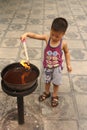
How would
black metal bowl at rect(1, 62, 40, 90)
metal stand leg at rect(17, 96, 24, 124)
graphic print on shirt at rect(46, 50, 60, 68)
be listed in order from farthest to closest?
graphic print on shirt at rect(46, 50, 60, 68) → metal stand leg at rect(17, 96, 24, 124) → black metal bowl at rect(1, 62, 40, 90)

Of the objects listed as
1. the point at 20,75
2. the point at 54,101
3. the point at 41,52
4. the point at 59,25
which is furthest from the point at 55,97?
the point at 41,52

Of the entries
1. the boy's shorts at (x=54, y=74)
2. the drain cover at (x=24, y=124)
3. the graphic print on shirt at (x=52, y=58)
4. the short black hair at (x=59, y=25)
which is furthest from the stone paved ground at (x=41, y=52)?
the short black hair at (x=59, y=25)

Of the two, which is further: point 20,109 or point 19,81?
point 20,109

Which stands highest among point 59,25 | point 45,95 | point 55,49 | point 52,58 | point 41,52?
point 59,25

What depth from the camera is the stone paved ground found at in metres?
2.89

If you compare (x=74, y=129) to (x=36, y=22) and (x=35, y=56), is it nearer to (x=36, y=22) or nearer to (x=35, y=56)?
(x=35, y=56)

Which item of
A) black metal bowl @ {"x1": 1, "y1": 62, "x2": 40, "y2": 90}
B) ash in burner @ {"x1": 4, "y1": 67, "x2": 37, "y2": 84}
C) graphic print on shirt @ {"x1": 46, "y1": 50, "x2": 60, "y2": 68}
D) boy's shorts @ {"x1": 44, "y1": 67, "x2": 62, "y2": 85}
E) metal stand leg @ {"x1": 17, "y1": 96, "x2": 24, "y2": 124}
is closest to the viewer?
black metal bowl @ {"x1": 1, "y1": 62, "x2": 40, "y2": 90}

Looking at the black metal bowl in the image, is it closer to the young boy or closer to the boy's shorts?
the young boy

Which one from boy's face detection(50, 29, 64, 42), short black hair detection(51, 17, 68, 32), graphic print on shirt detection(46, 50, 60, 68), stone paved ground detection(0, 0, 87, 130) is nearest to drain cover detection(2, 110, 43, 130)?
stone paved ground detection(0, 0, 87, 130)

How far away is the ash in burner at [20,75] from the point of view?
2.35 metres

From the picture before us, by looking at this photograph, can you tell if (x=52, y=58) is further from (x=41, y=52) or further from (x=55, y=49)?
(x=41, y=52)

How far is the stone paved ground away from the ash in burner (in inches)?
27.3

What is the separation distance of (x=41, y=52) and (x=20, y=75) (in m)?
2.10

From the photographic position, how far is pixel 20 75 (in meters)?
2.43
